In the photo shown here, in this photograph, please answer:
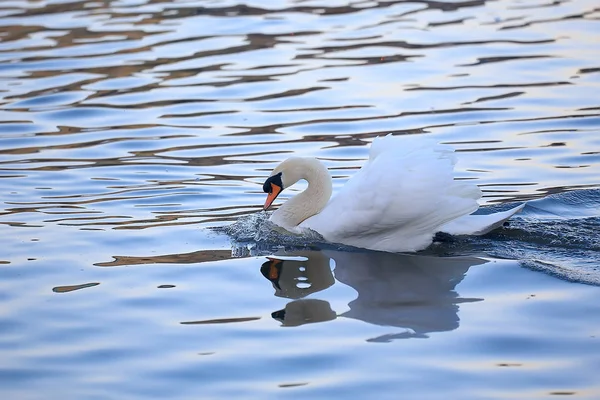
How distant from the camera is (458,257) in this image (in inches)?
305

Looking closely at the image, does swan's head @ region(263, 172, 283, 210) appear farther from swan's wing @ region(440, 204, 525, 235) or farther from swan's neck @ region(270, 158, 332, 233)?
swan's wing @ region(440, 204, 525, 235)

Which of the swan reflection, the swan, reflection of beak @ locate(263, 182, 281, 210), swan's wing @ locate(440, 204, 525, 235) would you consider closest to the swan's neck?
reflection of beak @ locate(263, 182, 281, 210)

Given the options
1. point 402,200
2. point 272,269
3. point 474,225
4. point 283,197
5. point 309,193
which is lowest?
point 283,197

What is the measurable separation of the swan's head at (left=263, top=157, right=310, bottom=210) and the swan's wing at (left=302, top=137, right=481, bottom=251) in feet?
2.04

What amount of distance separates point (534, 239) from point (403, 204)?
3.46 feet

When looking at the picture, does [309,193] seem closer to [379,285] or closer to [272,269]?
[272,269]

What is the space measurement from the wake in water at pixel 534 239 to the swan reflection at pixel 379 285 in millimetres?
250

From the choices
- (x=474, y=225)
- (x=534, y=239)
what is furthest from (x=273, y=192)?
(x=534, y=239)

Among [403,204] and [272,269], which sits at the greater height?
[403,204]

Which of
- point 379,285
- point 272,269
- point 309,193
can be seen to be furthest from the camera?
point 309,193

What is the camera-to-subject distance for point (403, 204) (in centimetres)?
782

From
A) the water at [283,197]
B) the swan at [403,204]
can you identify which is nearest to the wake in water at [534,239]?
the water at [283,197]

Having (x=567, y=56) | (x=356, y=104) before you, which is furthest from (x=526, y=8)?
(x=356, y=104)

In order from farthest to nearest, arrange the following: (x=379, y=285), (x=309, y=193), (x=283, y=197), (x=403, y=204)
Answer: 1. (x=283, y=197)
2. (x=309, y=193)
3. (x=403, y=204)
4. (x=379, y=285)
